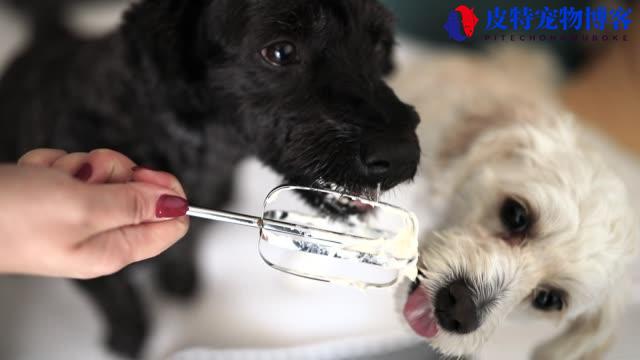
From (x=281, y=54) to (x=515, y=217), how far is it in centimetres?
49

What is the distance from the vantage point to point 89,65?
0.98m

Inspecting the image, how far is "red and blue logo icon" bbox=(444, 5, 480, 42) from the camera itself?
5.10ft

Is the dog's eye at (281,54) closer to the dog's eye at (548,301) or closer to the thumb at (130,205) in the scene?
the thumb at (130,205)

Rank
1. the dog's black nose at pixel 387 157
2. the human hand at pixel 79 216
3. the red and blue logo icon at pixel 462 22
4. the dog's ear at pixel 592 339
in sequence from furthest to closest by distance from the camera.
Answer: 1. the red and blue logo icon at pixel 462 22
2. the dog's ear at pixel 592 339
3. the dog's black nose at pixel 387 157
4. the human hand at pixel 79 216

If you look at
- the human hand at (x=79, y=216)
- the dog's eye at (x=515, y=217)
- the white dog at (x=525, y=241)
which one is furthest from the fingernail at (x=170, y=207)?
the dog's eye at (x=515, y=217)

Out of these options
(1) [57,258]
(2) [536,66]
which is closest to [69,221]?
(1) [57,258]

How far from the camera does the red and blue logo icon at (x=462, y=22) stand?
1554 mm

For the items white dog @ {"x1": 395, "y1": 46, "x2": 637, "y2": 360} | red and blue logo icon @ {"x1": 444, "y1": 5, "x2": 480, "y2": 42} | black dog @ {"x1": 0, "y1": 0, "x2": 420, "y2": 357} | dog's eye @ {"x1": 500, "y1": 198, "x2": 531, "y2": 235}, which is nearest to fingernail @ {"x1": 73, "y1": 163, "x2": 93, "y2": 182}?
black dog @ {"x1": 0, "y1": 0, "x2": 420, "y2": 357}

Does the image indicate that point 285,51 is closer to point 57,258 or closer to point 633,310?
point 57,258

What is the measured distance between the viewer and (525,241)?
86 centimetres

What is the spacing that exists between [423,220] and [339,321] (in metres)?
0.36

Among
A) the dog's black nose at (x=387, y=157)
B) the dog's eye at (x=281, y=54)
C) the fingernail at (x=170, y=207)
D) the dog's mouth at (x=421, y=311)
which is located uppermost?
the dog's eye at (x=281, y=54)

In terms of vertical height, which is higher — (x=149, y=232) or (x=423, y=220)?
(x=149, y=232)

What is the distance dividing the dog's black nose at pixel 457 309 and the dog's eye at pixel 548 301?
187mm
